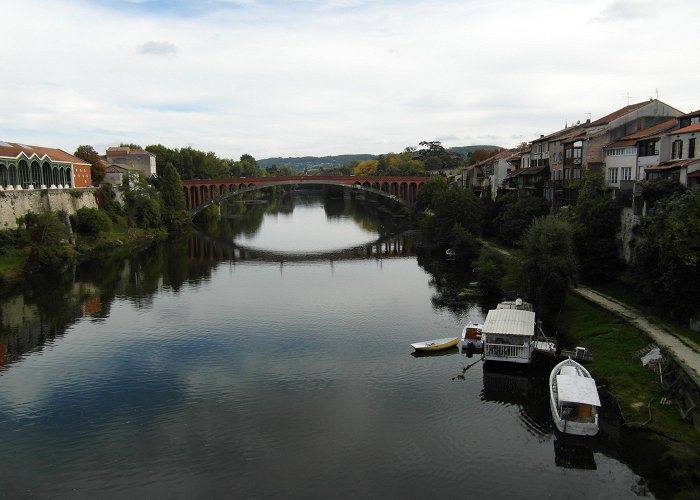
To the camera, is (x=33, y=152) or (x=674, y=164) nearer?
(x=674, y=164)

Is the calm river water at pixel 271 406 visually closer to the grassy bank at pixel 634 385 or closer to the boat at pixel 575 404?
the boat at pixel 575 404

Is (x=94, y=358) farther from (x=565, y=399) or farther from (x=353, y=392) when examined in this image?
(x=565, y=399)

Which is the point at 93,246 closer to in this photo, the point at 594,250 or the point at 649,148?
the point at 594,250

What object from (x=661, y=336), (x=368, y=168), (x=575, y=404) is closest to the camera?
(x=575, y=404)

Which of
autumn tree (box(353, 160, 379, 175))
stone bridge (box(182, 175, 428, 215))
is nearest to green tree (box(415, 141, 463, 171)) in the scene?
autumn tree (box(353, 160, 379, 175))

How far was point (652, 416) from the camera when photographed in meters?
19.9

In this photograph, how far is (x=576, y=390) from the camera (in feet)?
68.9

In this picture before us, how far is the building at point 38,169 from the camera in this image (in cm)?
5604

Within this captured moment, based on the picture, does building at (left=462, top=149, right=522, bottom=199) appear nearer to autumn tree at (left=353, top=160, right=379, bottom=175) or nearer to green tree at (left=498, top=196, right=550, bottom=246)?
green tree at (left=498, top=196, right=550, bottom=246)

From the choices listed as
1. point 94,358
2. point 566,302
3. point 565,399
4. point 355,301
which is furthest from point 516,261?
point 94,358

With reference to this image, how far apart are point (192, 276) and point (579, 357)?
32.3 metres

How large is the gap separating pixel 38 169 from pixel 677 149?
191 feet

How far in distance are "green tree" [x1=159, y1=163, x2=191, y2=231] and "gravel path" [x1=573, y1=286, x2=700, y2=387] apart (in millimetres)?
60639

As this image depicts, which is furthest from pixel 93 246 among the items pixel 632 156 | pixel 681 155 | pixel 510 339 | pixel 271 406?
pixel 681 155
